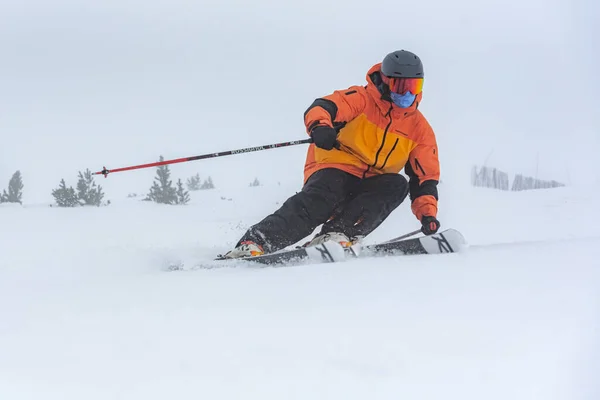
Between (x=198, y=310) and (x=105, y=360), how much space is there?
452mm

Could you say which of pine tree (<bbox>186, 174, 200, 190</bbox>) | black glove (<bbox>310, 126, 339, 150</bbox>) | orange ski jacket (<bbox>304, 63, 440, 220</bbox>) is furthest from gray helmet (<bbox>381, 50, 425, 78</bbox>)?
pine tree (<bbox>186, 174, 200, 190</bbox>)

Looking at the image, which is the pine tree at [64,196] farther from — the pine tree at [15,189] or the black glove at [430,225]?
the black glove at [430,225]

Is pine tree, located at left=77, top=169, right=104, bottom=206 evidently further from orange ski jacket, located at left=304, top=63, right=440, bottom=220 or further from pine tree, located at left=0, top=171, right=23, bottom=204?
orange ski jacket, located at left=304, top=63, right=440, bottom=220

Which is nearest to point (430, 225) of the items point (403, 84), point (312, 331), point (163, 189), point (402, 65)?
point (403, 84)

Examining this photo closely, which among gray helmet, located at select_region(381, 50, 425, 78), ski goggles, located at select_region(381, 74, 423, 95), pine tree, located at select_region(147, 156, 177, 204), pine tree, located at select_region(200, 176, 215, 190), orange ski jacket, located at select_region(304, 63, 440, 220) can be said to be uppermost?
gray helmet, located at select_region(381, 50, 425, 78)

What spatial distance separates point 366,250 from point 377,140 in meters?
0.95

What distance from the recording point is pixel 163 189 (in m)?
14.4

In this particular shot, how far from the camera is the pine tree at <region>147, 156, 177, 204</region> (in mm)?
14166

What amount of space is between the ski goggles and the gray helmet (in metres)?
0.03

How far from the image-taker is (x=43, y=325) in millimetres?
1493

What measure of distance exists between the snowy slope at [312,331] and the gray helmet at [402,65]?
1.56m

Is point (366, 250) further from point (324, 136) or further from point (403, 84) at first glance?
point (403, 84)

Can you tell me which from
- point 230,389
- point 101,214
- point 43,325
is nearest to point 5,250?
point 43,325

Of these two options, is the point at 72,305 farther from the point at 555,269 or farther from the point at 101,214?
the point at 101,214
